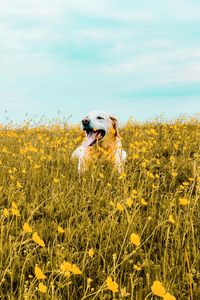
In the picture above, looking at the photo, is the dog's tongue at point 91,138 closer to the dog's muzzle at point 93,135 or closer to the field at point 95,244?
the dog's muzzle at point 93,135

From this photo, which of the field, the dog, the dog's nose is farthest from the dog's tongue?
the field

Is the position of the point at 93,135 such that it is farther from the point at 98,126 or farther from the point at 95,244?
the point at 95,244

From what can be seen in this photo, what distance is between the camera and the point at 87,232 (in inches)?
126

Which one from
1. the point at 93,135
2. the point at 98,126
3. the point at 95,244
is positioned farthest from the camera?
the point at 93,135

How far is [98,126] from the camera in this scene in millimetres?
5273

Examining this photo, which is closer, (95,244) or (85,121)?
(95,244)

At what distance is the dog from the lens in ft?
17.3

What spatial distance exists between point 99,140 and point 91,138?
0.36 feet

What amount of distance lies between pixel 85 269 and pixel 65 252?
178 millimetres

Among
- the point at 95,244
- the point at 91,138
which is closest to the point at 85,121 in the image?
the point at 91,138

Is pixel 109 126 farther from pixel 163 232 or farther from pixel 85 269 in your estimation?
pixel 85 269

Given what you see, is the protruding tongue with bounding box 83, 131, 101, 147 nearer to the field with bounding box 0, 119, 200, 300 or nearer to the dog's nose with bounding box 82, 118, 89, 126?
the dog's nose with bounding box 82, 118, 89, 126

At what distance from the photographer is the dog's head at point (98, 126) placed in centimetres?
529

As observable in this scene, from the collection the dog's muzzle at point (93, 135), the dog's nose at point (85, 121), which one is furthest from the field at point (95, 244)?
the dog's nose at point (85, 121)
